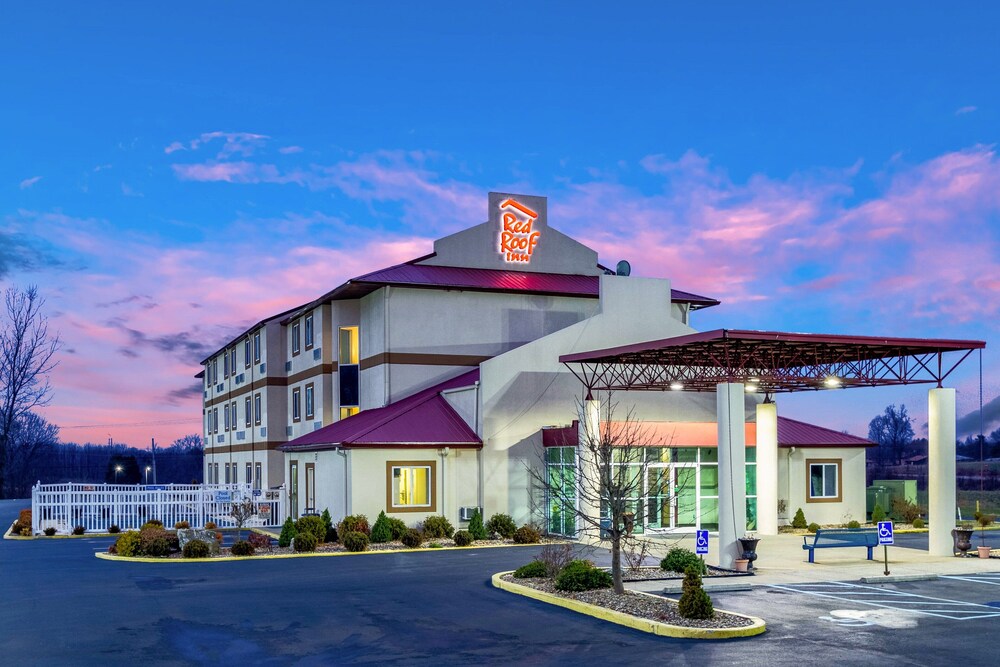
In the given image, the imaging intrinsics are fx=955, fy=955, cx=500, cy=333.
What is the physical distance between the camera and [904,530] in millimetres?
32812

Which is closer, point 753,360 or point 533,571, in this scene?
point 533,571

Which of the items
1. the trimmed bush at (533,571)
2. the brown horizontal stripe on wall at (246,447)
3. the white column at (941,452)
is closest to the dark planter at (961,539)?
the white column at (941,452)

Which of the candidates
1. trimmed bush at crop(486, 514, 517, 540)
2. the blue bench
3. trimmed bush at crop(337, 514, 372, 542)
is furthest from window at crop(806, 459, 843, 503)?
trimmed bush at crop(337, 514, 372, 542)

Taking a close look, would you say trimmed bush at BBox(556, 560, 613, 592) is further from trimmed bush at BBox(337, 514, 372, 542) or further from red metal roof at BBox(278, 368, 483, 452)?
red metal roof at BBox(278, 368, 483, 452)

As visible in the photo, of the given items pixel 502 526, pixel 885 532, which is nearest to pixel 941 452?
pixel 885 532

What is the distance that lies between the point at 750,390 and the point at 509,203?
1193cm

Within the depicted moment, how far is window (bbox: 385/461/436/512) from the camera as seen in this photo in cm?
2938

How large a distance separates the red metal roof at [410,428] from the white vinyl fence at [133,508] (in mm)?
3964

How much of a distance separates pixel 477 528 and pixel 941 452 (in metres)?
13.0

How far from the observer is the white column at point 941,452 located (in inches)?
991

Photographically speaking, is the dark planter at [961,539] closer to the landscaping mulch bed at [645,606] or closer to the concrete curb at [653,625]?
the concrete curb at [653,625]

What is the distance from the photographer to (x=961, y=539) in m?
24.5

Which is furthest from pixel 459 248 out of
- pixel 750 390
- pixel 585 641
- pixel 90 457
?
pixel 90 457

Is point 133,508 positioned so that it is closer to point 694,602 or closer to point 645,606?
point 645,606
